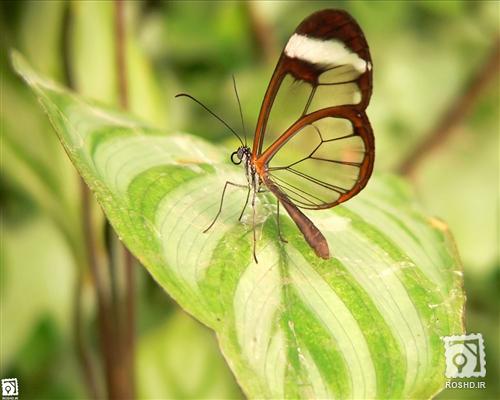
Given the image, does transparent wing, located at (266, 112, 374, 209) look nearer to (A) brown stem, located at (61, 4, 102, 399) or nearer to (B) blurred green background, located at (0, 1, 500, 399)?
(B) blurred green background, located at (0, 1, 500, 399)

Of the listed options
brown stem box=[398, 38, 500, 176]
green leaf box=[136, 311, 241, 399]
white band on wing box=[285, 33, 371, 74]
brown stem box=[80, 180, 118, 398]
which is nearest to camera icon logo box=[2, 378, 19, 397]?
brown stem box=[80, 180, 118, 398]

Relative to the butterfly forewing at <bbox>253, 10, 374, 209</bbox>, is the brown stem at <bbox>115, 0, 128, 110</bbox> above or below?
above

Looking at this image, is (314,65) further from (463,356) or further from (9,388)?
(9,388)

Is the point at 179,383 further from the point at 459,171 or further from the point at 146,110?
the point at 459,171

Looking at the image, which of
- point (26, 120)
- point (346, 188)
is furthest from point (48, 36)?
point (346, 188)

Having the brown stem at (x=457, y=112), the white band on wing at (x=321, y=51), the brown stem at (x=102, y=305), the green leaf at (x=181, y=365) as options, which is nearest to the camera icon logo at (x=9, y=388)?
the brown stem at (x=102, y=305)

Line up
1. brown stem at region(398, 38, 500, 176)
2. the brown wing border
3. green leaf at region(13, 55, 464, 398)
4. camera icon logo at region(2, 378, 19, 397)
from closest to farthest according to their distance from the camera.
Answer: green leaf at region(13, 55, 464, 398) < the brown wing border < camera icon logo at region(2, 378, 19, 397) < brown stem at region(398, 38, 500, 176)
